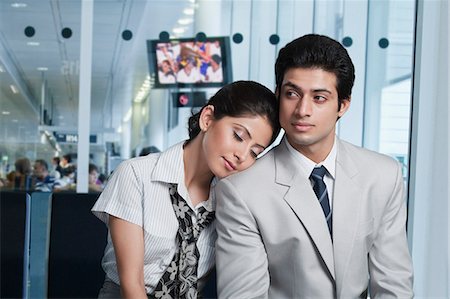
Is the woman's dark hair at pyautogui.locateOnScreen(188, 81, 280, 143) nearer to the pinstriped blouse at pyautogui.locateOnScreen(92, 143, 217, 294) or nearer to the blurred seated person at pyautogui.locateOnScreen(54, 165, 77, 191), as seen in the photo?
the pinstriped blouse at pyautogui.locateOnScreen(92, 143, 217, 294)

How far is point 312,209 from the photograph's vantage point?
87.7 inches

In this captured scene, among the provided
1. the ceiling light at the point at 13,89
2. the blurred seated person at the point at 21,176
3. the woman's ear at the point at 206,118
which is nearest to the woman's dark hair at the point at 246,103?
the woman's ear at the point at 206,118

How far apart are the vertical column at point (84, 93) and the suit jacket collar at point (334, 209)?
341cm

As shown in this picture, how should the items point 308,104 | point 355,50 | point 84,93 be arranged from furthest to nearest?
point 355,50 < point 84,93 < point 308,104

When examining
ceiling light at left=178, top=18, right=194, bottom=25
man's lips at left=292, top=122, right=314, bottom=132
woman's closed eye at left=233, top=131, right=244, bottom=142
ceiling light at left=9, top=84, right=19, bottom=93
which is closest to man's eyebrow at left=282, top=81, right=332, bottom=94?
man's lips at left=292, top=122, right=314, bottom=132

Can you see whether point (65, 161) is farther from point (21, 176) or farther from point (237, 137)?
point (237, 137)

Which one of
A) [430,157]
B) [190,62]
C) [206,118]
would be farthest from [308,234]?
[190,62]

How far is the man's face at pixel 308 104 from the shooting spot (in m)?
2.17

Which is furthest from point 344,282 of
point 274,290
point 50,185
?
point 50,185

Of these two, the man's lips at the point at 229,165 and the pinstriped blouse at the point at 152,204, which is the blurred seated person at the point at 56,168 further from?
the man's lips at the point at 229,165

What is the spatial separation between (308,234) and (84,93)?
364 centimetres

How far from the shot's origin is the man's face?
2.17 metres

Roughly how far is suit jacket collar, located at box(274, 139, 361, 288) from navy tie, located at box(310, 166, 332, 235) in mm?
33

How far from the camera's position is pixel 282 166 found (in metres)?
2.33
